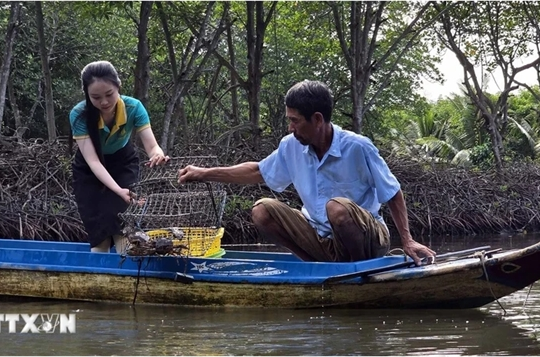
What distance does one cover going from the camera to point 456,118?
31.0 metres

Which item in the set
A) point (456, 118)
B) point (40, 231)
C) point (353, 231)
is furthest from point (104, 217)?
point (456, 118)

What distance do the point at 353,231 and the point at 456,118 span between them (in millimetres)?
26613

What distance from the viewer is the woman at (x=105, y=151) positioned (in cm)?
546

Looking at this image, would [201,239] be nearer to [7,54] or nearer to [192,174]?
[192,174]

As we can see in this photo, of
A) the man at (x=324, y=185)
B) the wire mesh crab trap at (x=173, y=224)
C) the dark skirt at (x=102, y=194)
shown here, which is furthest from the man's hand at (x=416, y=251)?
the dark skirt at (x=102, y=194)

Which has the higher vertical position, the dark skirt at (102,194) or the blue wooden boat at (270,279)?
the dark skirt at (102,194)

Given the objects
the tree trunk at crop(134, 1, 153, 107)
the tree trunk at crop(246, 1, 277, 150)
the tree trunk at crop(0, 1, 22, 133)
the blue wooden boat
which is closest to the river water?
the blue wooden boat

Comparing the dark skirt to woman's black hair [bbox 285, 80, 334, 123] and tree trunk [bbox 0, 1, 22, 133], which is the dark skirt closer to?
woman's black hair [bbox 285, 80, 334, 123]

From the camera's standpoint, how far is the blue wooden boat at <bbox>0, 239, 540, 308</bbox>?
16.5 ft

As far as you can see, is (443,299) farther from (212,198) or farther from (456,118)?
(456,118)

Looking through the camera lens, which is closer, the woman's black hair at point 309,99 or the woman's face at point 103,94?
the woman's black hair at point 309,99

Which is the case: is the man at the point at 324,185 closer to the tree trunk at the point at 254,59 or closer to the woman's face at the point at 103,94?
the woman's face at the point at 103,94

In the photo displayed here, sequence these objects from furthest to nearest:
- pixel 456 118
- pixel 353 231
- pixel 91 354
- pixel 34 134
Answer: pixel 456 118, pixel 34 134, pixel 353 231, pixel 91 354

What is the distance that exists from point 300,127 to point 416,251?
938mm
